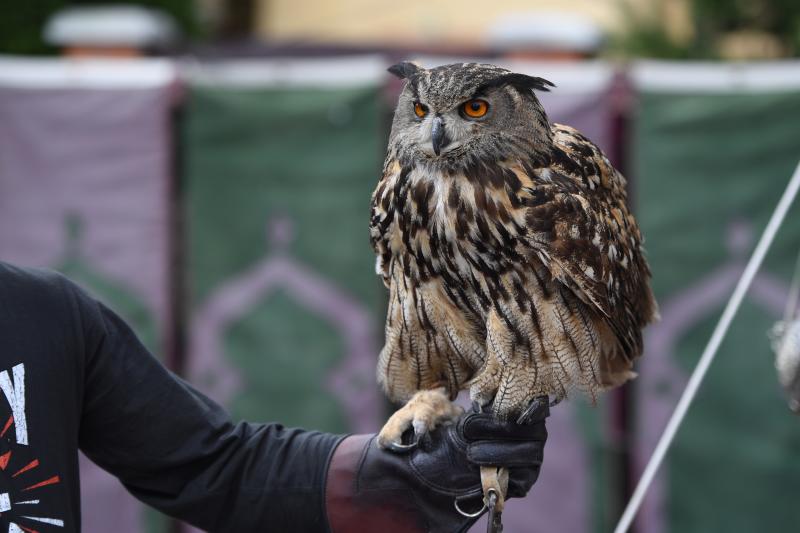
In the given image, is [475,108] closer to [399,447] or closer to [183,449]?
[399,447]

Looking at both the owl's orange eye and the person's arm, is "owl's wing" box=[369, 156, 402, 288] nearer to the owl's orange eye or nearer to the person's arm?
the owl's orange eye

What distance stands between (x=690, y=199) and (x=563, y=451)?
1130 mm

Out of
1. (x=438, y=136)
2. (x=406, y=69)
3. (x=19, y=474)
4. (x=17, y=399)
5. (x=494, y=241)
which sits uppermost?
(x=406, y=69)

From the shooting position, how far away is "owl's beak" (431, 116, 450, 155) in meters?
2.10

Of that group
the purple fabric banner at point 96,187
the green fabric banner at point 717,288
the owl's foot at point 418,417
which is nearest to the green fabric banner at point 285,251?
the purple fabric banner at point 96,187

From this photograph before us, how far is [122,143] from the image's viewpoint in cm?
436

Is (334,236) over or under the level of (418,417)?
under

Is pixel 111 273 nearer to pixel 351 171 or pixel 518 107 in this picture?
pixel 351 171

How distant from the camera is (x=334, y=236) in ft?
14.1

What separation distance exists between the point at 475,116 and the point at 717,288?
86.8 inches

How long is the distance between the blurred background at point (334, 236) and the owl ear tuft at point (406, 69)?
193cm

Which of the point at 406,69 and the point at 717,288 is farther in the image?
the point at 717,288

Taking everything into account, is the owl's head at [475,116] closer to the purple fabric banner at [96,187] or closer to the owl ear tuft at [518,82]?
the owl ear tuft at [518,82]

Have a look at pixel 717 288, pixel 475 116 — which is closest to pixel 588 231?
pixel 475 116
